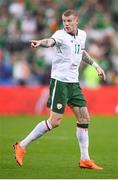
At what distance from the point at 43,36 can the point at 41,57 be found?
90cm

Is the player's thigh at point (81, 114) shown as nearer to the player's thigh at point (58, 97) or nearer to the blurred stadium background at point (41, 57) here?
the player's thigh at point (58, 97)

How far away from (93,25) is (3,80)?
13.6ft

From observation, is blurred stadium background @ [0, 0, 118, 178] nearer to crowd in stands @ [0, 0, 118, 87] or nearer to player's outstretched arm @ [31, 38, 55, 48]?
crowd in stands @ [0, 0, 118, 87]

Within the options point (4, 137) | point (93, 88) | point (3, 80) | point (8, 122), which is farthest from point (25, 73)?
point (4, 137)

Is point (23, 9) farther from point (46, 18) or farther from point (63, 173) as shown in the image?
point (63, 173)

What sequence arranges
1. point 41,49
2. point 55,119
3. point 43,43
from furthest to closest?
point 41,49, point 55,119, point 43,43

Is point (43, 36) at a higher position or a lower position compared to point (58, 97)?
lower

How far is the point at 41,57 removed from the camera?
2442 centimetres

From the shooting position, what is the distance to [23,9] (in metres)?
25.2

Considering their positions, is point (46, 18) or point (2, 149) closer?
point (2, 149)

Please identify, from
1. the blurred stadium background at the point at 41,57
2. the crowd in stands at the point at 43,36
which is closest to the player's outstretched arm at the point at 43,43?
the blurred stadium background at the point at 41,57

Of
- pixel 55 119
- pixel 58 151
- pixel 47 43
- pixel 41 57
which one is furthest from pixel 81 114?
pixel 41 57

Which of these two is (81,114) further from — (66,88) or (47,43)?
(47,43)

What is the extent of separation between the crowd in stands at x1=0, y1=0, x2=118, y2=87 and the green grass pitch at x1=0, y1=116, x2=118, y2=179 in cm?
352
